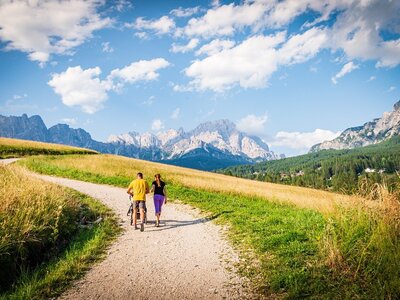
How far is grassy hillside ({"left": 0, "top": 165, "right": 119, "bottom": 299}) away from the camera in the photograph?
8242 millimetres

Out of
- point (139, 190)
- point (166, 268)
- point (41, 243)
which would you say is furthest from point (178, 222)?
point (41, 243)

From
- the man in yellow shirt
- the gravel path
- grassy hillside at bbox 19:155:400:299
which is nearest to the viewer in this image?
grassy hillside at bbox 19:155:400:299

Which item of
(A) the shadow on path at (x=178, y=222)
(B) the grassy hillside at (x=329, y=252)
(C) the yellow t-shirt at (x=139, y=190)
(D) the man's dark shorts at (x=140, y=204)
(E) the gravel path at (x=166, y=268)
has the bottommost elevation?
(E) the gravel path at (x=166, y=268)

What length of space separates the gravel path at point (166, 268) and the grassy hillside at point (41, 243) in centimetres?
55

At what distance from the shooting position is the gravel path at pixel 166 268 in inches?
309

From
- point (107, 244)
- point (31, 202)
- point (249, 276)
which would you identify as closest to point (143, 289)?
point (249, 276)

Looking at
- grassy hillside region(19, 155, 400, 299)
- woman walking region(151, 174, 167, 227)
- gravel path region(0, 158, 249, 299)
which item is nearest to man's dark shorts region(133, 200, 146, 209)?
woman walking region(151, 174, 167, 227)

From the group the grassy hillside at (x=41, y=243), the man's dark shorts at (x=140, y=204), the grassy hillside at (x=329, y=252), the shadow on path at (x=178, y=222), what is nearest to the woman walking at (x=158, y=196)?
the shadow on path at (x=178, y=222)

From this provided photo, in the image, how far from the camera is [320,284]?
758cm

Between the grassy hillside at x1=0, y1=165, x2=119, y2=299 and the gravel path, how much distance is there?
551 mm

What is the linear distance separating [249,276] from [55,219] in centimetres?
780

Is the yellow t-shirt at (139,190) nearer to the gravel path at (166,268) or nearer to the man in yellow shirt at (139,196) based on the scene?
the man in yellow shirt at (139,196)

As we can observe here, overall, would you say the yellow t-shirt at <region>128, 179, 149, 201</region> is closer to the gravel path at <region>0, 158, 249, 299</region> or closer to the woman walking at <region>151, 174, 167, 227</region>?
the woman walking at <region>151, 174, 167, 227</region>

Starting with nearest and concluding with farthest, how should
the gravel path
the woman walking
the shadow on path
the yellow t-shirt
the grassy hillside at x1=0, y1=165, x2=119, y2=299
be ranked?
the gravel path
the grassy hillside at x1=0, y1=165, x2=119, y2=299
the yellow t-shirt
the shadow on path
the woman walking
